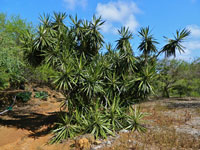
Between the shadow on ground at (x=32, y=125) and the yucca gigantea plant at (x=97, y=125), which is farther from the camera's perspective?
the shadow on ground at (x=32, y=125)

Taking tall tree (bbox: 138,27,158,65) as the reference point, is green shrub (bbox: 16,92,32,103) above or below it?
below

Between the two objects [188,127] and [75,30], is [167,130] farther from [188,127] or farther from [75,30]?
[75,30]

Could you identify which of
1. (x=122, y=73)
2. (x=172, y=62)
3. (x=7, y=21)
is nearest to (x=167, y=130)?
(x=122, y=73)

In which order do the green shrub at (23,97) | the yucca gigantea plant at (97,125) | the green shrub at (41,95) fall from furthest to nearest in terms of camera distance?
the green shrub at (41,95) → the green shrub at (23,97) → the yucca gigantea plant at (97,125)

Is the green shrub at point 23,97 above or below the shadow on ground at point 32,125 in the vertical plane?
above

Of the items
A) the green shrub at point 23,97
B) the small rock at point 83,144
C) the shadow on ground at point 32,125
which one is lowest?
the shadow on ground at point 32,125

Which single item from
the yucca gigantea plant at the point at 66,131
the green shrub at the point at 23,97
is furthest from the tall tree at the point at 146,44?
the green shrub at the point at 23,97

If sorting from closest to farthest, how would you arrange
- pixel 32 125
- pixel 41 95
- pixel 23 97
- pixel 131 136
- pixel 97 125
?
pixel 131 136 → pixel 97 125 → pixel 32 125 → pixel 23 97 → pixel 41 95

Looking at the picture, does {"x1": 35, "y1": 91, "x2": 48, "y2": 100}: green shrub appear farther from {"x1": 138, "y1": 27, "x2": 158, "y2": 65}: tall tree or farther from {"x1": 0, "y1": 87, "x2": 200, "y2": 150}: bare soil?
{"x1": 138, "y1": 27, "x2": 158, "y2": 65}: tall tree

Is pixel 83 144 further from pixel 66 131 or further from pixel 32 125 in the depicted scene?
pixel 32 125

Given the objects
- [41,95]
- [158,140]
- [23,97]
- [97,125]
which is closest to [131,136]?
[158,140]

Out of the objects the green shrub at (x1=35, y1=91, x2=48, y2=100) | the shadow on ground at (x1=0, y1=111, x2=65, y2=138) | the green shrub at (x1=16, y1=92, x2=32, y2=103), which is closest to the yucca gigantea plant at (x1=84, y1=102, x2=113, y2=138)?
the shadow on ground at (x1=0, y1=111, x2=65, y2=138)

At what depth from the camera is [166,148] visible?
5.40 m

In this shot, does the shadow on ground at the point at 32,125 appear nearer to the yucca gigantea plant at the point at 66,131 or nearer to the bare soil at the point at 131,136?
the bare soil at the point at 131,136
